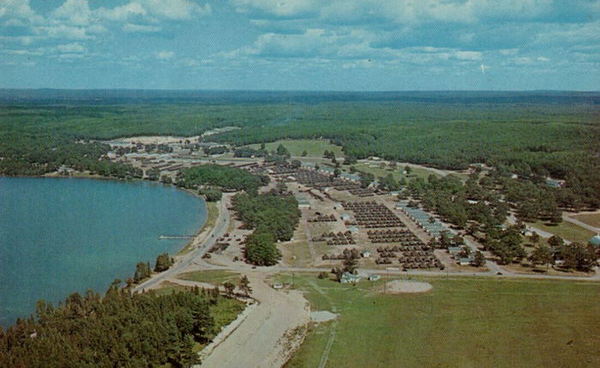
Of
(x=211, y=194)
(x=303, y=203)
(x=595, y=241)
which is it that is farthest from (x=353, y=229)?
(x=211, y=194)

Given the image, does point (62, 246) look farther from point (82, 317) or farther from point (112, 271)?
point (82, 317)

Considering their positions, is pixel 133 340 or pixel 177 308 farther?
pixel 177 308

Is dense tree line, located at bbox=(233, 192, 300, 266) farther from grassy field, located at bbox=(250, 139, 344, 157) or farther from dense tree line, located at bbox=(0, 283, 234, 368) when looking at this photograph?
grassy field, located at bbox=(250, 139, 344, 157)

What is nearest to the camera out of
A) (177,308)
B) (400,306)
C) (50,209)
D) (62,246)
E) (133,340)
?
(133,340)

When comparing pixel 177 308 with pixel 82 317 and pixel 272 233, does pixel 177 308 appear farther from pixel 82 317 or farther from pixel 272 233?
pixel 272 233

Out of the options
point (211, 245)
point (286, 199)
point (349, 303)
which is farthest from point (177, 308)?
point (286, 199)

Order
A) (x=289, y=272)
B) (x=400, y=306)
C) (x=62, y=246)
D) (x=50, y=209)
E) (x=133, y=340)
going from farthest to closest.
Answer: (x=50, y=209) → (x=62, y=246) → (x=289, y=272) → (x=400, y=306) → (x=133, y=340)

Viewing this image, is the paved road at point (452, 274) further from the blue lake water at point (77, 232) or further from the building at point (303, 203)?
the building at point (303, 203)

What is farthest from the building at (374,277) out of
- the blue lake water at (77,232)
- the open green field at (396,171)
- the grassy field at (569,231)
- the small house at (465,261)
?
the open green field at (396,171)
